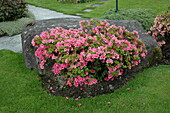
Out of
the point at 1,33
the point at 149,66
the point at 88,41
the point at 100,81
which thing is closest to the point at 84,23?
the point at 88,41

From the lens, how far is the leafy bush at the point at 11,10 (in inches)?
373

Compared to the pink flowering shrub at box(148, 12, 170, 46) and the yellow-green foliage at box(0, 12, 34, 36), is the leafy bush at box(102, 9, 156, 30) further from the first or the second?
the yellow-green foliage at box(0, 12, 34, 36)

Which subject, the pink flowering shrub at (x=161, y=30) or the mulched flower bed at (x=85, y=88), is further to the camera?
the pink flowering shrub at (x=161, y=30)

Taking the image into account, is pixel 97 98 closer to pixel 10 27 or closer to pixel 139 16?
pixel 139 16

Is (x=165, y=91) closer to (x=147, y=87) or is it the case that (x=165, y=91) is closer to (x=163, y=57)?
(x=147, y=87)

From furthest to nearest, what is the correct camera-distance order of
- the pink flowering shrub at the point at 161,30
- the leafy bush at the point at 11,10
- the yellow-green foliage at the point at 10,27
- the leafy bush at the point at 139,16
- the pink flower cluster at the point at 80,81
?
the leafy bush at the point at 11,10 → the yellow-green foliage at the point at 10,27 → the leafy bush at the point at 139,16 → the pink flowering shrub at the point at 161,30 → the pink flower cluster at the point at 80,81

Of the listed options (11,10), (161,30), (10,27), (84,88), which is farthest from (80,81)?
(11,10)

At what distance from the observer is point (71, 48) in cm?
433

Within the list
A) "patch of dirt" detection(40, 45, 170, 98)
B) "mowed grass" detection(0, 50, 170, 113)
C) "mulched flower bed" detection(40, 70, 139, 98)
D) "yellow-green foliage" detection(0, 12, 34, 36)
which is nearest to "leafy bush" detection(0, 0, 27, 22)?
"yellow-green foliage" detection(0, 12, 34, 36)

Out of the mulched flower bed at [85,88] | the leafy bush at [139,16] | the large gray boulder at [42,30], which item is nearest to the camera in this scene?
the mulched flower bed at [85,88]

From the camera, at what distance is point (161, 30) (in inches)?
241

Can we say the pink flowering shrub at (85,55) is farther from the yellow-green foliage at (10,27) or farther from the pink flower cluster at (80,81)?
the yellow-green foliage at (10,27)

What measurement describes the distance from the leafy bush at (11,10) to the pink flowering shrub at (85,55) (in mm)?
5645

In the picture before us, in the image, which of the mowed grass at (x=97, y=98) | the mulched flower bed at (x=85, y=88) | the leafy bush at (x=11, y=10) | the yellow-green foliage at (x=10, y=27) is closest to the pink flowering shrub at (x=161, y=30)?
the mowed grass at (x=97, y=98)
